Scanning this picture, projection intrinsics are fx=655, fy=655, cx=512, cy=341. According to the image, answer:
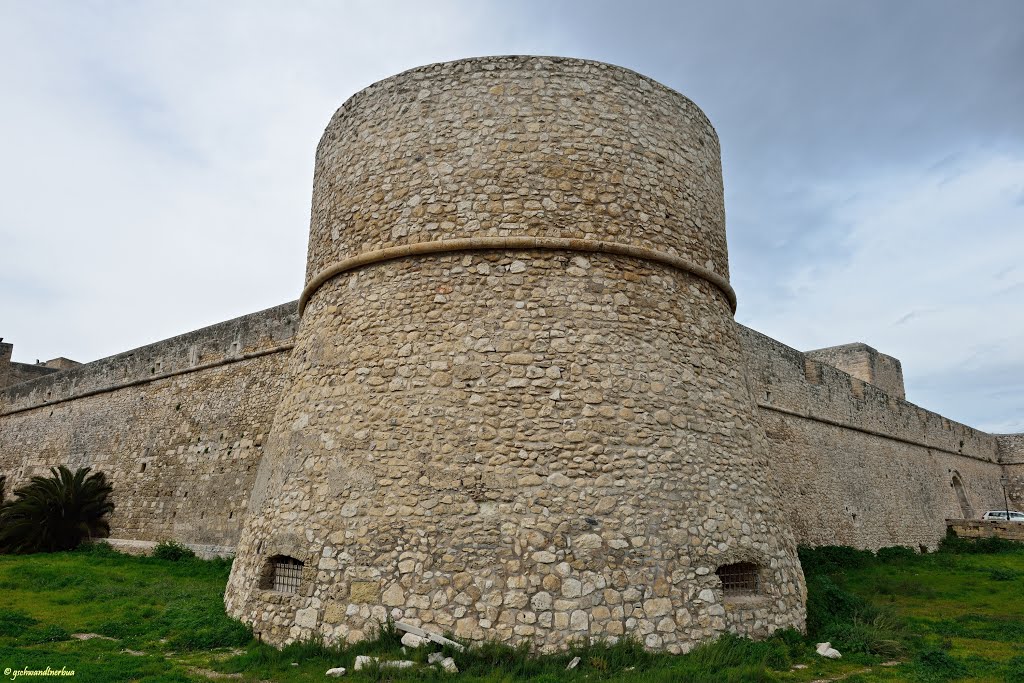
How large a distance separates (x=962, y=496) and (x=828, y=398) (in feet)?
34.6

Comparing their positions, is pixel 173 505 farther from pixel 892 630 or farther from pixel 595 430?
pixel 892 630

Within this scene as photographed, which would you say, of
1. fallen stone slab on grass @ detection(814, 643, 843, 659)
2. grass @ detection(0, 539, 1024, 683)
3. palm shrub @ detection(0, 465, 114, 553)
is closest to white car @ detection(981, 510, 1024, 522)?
grass @ detection(0, 539, 1024, 683)

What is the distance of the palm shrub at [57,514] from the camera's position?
38.0 ft

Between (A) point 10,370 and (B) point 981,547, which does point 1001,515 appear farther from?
(A) point 10,370

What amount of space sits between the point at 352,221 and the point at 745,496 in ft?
15.8

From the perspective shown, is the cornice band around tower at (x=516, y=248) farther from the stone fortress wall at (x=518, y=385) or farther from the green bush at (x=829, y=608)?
the green bush at (x=829, y=608)

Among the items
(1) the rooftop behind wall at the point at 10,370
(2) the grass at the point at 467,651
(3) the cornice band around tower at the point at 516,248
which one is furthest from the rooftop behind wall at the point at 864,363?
(1) the rooftop behind wall at the point at 10,370

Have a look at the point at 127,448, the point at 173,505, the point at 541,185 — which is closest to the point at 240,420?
the point at 173,505

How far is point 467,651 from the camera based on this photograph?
15.8 feet

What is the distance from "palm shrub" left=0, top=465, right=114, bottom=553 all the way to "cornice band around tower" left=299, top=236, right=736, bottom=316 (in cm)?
903

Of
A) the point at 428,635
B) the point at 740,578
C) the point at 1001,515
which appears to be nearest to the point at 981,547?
the point at 1001,515

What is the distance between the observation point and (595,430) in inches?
223

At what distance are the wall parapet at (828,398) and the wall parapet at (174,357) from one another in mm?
8611

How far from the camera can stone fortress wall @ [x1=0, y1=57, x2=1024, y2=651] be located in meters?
5.27
